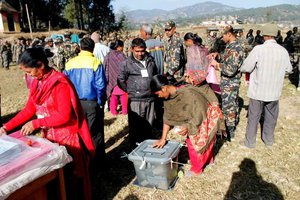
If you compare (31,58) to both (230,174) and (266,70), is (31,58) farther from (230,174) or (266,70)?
(266,70)

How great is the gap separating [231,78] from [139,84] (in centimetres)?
175

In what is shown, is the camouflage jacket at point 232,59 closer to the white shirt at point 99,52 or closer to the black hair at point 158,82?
the black hair at point 158,82

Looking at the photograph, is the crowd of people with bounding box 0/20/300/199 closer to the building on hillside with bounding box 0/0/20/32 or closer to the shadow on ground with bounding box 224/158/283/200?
the shadow on ground with bounding box 224/158/283/200

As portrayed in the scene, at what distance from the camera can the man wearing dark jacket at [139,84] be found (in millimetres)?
4406

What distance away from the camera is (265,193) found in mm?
3838

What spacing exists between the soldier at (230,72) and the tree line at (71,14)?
36446 millimetres

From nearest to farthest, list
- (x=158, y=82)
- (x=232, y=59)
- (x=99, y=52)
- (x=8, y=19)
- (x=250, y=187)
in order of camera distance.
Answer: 1. (x=158, y=82)
2. (x=250, y=187)
3. (x=232, y=59)
4. (x=99, y=52)
5. (x=8, y=19)

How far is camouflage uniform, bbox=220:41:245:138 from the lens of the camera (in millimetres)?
4871

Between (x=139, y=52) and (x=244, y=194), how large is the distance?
2.47 meters

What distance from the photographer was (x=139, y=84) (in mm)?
4449

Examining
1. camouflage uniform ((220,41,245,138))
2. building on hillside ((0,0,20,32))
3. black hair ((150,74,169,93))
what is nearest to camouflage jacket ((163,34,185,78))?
camouflage uniform ((220,41,245,138))

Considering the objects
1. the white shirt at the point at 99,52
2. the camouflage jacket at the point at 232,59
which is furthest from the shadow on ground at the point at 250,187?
the white shirt at the point at 99,52

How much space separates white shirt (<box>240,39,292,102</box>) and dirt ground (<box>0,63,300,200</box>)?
102cm

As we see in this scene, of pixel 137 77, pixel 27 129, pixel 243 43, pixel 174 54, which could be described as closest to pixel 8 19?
pixel 174 54
